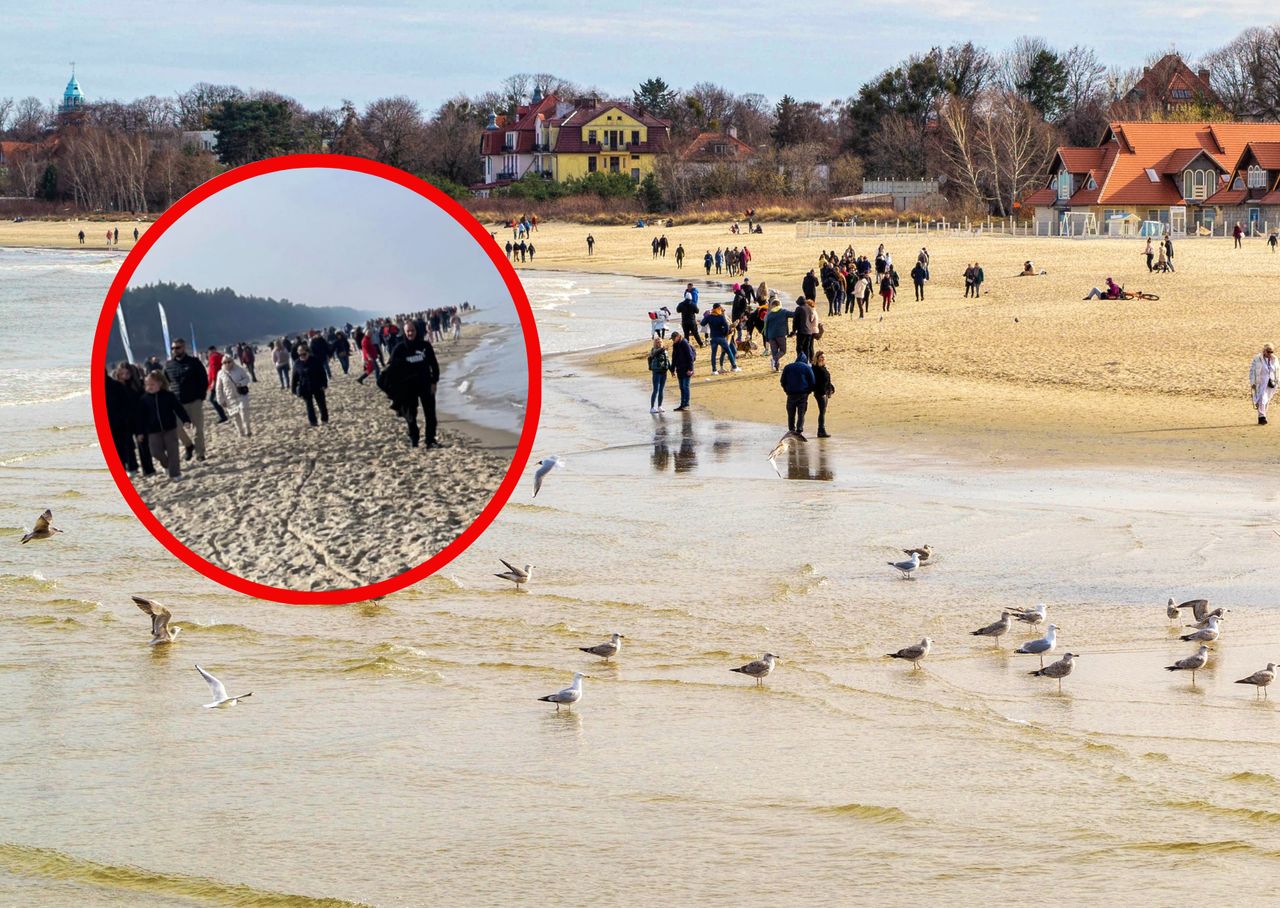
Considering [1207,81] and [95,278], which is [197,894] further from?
[1207,81]

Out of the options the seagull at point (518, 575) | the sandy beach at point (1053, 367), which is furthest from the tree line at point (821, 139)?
the seagull at point (518, 575)

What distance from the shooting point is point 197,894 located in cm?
627

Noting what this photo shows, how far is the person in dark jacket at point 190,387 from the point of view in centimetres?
398

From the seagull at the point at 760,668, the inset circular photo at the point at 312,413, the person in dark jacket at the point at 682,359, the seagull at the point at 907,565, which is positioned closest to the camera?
the inset circular photo at the point at 312,413

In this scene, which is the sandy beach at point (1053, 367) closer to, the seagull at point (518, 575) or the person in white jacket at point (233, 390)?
the seagull at point (518, 575)

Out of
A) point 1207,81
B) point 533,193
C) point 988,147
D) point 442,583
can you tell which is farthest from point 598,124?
point 442,583

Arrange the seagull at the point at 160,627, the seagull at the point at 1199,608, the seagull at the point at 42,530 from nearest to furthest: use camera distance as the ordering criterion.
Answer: the seagull at the point at 160,627
the seagull at the point at 1199,608
the seagull at the point at 42,530

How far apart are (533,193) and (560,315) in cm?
6700

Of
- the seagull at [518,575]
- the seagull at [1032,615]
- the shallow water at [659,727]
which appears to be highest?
the seagull at [518,575]

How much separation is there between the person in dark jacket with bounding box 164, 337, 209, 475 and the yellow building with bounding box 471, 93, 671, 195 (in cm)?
11601

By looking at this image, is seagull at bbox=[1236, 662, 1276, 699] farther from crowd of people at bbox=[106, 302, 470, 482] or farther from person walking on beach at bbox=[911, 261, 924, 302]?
person walking on beach at bbox=[911, 261, 924, 302]

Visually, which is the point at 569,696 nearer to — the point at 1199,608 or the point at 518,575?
the point at 518,575

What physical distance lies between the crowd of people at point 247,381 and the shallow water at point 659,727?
2.83m

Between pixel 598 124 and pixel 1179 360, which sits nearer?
pixel 1179 360
